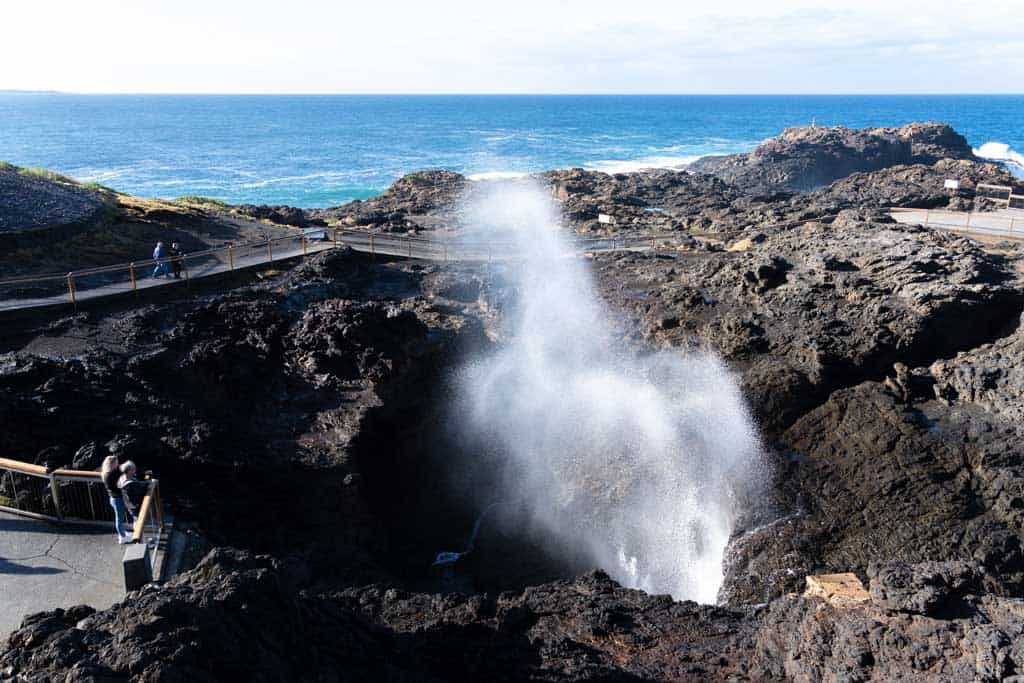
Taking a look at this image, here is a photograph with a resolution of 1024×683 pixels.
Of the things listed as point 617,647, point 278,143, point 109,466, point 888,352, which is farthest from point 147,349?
point 278,143

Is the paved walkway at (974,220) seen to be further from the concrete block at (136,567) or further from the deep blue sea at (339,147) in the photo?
the deep blue sea at (339,147)

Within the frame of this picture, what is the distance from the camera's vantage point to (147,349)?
17.4m

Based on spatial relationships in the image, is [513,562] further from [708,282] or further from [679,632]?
[708,282]

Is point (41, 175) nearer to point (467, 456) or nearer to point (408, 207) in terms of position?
point (408, 207)

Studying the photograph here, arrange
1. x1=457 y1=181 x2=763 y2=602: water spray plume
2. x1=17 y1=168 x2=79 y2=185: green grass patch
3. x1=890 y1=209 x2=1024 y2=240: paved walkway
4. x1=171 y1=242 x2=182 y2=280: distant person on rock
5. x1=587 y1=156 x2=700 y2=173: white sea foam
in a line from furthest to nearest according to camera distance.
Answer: x1=587 y1=156 x2=700 y2=173: white sea foam, x1=17 y1=168 x2=79 y2=185: green grass patch, x1=890 y1=209 x2=1024 y2=240: paved walkway, x1=171 y1=242 x2=182 y2=280: distant person on rock, x1=457 y1=181 x2=763 y2=602: water spray plume

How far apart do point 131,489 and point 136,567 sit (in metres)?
1.17

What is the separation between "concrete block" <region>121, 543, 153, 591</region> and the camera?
27.5ft

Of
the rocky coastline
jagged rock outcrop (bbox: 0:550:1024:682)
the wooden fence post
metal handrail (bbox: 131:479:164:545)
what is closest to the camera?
jagged rock outcrop (bbox: 0:550:1024:682)

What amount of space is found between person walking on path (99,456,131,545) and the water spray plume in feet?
30.3

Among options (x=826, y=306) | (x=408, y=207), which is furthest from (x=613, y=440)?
(x=408, y=207)

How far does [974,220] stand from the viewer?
31891 millimetres

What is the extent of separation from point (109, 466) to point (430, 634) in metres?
4.78

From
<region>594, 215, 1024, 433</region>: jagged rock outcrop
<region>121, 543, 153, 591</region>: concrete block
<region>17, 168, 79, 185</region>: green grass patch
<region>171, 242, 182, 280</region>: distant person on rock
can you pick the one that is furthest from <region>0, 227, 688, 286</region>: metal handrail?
<region>121, 543, 153, 591</region>: concrete block

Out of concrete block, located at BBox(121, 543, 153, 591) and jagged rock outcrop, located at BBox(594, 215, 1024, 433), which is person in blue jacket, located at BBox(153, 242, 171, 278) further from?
concrete block, located at BBox(121, 543, 153, 591)
